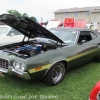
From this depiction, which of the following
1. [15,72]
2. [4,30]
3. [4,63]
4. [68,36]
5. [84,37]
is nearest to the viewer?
[15,72]

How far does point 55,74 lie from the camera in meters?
3.63

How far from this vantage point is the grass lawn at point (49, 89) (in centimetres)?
308

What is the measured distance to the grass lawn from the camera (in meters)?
3.08

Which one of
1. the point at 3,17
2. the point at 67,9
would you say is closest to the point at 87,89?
the point at 3,17

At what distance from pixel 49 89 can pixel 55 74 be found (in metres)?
0.42

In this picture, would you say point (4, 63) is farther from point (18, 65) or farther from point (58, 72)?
point (58, 72)

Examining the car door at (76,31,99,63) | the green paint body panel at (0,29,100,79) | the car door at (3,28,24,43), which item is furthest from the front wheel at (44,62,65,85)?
the car door at (3,28,24,43)

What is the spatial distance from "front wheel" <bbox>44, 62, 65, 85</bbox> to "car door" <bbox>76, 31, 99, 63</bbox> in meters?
0.76

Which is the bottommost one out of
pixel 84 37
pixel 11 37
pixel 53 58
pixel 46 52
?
pixel 11 37

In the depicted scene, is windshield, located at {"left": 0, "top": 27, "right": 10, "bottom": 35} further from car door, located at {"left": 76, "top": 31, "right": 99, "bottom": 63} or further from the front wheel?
the front wheel

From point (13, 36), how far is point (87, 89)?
5658mm

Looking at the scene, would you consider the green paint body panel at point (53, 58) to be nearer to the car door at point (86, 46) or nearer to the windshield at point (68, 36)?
the car door at point (86, 46)

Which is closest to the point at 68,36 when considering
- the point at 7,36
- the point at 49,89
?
the point at 49,89

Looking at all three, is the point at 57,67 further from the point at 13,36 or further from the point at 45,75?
the point at 13,36
